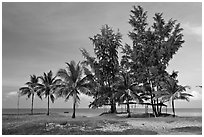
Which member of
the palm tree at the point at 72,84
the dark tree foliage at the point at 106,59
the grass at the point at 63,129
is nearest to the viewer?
the grass at the point at 63,129

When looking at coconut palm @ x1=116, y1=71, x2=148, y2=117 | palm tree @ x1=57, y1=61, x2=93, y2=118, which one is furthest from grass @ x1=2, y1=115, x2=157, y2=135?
coconut palm @ x1=116, y1=71, x2=148, y2=117

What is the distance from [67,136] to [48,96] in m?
22.0

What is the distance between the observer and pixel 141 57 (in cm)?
2316

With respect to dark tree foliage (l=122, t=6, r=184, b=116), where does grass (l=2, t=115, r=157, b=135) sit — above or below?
below

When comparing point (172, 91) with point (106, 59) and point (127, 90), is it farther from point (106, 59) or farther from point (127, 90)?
point (106, 59)

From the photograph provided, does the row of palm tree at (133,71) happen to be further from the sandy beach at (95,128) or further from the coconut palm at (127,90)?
the sandy beach at (95,128)

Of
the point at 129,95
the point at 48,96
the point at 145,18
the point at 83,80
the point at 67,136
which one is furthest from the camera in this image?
the point at 48,96

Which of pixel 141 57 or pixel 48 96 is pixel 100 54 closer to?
pixel 141 57

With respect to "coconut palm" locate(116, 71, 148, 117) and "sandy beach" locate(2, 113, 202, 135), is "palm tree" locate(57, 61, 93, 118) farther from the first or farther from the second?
"sandy beach" locate(2, 113, 202, 135)

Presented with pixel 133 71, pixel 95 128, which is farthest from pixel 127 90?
pixel 95 128

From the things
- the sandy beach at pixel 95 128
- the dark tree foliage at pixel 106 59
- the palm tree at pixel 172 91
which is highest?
the dark tree foliage at pixel 106 59

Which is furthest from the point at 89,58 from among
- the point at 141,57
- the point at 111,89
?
the point at 141,57

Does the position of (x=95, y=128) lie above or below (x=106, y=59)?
below

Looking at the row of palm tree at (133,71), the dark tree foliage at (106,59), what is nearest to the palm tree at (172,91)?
the row of palm tree at (133,71)
